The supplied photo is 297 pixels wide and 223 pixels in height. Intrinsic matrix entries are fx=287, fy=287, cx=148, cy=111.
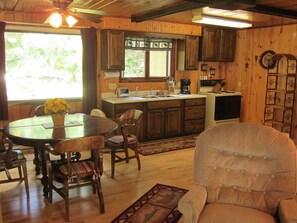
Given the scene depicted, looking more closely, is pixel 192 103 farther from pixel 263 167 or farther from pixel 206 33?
pixel 263 167

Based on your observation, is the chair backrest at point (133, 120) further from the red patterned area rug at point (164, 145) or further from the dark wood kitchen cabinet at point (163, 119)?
the dark wood kitchen cabinet at point (163, 119)

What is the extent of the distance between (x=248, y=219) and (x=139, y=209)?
134cm

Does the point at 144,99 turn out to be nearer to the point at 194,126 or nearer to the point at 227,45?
the point at 194,126

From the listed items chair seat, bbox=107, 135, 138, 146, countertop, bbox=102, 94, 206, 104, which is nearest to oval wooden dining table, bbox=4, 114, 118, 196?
chair seat, bbox=107, 135, 138, 146

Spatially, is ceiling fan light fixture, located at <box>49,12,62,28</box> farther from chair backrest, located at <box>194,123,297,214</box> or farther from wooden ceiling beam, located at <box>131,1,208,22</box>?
chair backrest, located at <box>194,123,297,214</box>

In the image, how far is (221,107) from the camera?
249 inches

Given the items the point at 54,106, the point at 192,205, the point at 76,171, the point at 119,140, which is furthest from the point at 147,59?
the point at 192,205

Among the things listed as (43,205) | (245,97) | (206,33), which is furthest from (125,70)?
(43,205)

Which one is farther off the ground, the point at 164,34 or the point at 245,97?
the point at 164,34

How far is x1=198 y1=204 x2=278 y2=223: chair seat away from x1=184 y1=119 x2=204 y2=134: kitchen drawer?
384 cm

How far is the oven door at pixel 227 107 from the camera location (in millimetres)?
6273

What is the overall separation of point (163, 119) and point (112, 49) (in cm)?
169

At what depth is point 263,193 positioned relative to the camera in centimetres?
233

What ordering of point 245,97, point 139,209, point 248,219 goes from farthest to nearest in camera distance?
point 245,97 < point 139,209 < point 248,219
